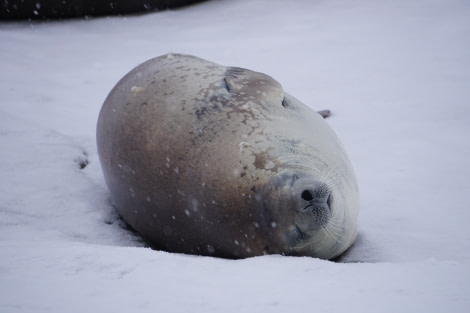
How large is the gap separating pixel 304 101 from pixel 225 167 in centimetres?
219

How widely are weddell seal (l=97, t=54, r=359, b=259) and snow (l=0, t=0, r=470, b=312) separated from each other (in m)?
0.16

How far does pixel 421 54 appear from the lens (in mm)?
4594

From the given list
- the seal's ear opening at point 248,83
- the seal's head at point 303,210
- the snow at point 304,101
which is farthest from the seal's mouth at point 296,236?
the seal's ear opening at point 248,83

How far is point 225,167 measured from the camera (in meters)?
1.86

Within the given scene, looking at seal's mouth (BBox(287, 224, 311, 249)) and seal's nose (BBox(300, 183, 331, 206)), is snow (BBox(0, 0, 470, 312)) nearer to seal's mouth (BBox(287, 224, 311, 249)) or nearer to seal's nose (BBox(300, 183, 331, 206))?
seal's mouth (BBox(287, 224, 311, 249))

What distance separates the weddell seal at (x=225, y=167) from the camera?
1750 mm

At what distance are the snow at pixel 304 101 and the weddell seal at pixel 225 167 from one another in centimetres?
16

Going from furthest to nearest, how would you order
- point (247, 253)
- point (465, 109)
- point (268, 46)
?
1. point (268, 46)
2. point (465, 109)
3. point (247, 253)

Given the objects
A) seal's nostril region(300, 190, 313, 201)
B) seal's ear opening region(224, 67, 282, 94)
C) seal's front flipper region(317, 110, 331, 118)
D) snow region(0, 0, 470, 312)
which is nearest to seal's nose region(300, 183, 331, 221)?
seal's nostril region(300, 190, 313, 201)

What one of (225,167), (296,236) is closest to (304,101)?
(225,167)

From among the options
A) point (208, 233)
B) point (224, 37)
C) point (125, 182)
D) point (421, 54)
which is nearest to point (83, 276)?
point (208, 233)

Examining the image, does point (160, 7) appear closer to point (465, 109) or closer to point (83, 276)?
point (465, 109)

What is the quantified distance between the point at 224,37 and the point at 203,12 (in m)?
1.27

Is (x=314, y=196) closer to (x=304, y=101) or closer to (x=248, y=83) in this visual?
(x=248, y=83)
